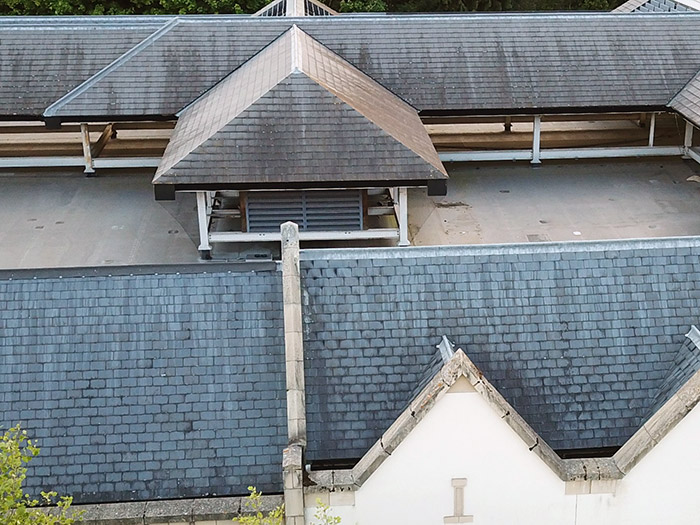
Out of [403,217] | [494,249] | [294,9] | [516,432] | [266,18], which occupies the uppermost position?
[266,18]

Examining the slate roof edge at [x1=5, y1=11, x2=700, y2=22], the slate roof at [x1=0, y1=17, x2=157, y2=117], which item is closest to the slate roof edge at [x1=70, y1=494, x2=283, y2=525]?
the slate roof at [x1=0, y1=17, x2=157, y2=117]

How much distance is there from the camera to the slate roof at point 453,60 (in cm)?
3328

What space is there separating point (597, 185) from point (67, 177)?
1836cm

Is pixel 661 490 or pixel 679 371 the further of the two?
pixel 679 371

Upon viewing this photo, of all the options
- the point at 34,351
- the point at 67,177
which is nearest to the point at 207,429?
the point at 34,351

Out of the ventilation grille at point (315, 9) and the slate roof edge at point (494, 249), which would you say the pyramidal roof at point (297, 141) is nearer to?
the slate roof edge at point (494, 249)

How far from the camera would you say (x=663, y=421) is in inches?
595

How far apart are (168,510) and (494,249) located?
277 inches

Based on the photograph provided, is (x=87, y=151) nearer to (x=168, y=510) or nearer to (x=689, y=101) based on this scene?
(x=689, y=101)

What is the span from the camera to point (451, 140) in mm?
37688

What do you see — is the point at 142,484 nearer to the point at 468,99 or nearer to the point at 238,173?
the point at 238,173

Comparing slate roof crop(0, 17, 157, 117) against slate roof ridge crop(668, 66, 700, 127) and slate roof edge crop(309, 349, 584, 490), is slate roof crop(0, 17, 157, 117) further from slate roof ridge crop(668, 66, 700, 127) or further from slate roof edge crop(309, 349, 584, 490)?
slate roof edge crop(309, 349, 584, 490)

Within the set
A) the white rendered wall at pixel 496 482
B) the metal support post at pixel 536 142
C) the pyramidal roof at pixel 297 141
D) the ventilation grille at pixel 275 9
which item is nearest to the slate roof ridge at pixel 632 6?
the metal support post at pixel 536 142

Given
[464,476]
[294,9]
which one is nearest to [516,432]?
[464,476]
